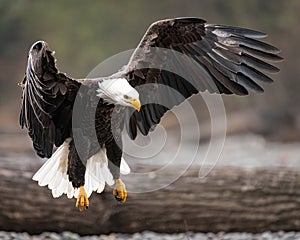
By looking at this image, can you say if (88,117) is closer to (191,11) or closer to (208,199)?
(208,199)

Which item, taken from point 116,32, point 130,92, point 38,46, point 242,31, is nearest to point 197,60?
point 242,31

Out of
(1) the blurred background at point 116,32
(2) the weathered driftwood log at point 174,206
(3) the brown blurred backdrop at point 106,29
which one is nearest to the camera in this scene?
(2) the weathered driftwood log at point 174,206

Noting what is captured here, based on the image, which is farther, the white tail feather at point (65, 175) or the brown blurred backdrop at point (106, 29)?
the brown blurred backdrop at point (106, 29)

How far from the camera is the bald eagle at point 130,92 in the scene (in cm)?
463

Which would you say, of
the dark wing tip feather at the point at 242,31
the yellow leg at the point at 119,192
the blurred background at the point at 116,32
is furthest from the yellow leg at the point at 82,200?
the blurred background at the point at 116,32

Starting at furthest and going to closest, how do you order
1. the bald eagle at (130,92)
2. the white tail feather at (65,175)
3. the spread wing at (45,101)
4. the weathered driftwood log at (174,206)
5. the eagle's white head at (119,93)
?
the weathered driftwood log at (174,206)
the white tail feather at (65,175)
the bald eagle at (130,92)
the eagle's white head at (119,93)
the spread wing at (45,101)

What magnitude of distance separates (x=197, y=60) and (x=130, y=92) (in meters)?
0.76

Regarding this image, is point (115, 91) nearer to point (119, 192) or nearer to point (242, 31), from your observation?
point (119, 192)

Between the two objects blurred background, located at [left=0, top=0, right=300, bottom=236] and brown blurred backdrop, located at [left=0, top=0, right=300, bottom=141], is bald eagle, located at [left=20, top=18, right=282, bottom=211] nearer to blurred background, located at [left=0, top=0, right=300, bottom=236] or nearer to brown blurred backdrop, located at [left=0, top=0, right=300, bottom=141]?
blurred background, located at [left=0, top=0, right=300, bottom=236]

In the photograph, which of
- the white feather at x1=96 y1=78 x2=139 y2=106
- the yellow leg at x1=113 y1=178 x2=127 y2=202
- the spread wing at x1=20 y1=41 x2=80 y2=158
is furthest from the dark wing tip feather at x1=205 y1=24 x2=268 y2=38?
the yellow leg at x1=113 y1=178 x2=127 y2=202

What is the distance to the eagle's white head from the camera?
4531mm

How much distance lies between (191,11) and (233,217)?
46.9 ft

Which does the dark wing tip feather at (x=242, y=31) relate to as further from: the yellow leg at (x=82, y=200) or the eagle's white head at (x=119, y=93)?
the yellow leg at (x=82, y=200)

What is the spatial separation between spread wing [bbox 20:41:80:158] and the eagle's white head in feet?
0.58
